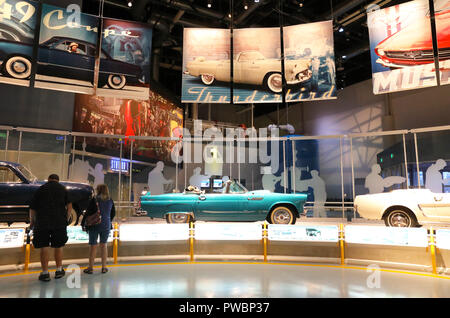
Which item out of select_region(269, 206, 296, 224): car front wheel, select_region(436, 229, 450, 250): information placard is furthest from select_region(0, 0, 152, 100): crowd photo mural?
select_region(436, 229, 450, 250): information placard

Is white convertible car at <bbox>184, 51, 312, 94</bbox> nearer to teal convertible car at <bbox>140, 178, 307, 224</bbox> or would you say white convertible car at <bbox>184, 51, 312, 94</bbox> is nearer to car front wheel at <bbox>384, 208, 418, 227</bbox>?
teal convertible car at <bbox>140, 178, 307, 224</bbox>

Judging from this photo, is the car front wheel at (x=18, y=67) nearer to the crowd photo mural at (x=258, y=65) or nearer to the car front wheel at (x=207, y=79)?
the crowd photo mural at (x=258, y=65)

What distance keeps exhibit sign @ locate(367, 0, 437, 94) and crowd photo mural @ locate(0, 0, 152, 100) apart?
25.7 ft

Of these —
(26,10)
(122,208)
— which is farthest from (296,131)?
(26,10)

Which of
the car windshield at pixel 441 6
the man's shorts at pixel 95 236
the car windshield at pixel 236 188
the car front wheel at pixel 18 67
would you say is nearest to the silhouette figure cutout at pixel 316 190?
the car windshield at pixel 236 188

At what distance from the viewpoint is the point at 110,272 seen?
5.70m

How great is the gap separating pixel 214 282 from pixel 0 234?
4.27 m

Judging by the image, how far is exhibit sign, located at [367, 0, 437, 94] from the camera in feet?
30.2

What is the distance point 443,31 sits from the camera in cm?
920

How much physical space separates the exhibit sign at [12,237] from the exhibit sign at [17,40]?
5.22 metres

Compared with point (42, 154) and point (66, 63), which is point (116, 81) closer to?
point (66, 63)

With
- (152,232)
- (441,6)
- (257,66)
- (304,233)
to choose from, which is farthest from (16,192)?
(441,6)
